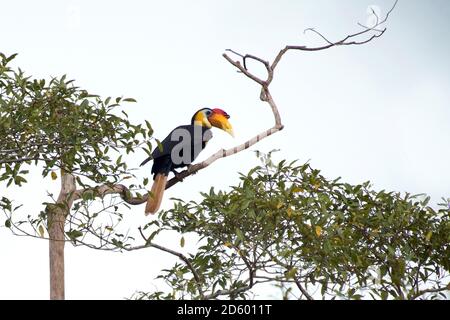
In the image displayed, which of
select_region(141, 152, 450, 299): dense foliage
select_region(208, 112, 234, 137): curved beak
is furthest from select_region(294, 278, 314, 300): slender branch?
select_region(208, 112, 234, 137): curved beak

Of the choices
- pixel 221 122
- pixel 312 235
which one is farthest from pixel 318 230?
pixel 221 122

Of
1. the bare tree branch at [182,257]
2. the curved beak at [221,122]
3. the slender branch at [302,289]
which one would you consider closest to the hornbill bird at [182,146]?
the curved beak at [221,122]

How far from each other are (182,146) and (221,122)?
91 centimetres

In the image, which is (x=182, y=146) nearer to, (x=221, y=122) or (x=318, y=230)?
(x=221, y=122)

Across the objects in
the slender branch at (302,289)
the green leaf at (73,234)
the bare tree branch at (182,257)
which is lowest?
the slender branch at (302,289)

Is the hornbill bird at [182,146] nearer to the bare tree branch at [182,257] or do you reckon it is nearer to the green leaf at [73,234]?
the bare tree branch at [182,257]

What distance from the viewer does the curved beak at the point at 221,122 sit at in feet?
36.7

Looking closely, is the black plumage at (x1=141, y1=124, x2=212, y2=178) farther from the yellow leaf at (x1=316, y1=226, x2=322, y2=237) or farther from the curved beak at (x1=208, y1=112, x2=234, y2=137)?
the yellow leaf at (x1=316, y1=226, x2=322, y2=237)

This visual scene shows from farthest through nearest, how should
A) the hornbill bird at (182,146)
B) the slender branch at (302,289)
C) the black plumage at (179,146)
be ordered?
the black plumage at (179,146)
the hornbill bird at (182,146)
the slender branch at (302,289)

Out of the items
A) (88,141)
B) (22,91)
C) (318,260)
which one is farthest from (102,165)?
(318,260)

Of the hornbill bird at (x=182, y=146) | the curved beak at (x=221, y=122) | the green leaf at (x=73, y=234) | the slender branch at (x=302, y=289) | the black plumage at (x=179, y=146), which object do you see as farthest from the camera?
the curved beak at (x=221, y=122)

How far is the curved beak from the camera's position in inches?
440

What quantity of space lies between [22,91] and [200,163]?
9.28 feet

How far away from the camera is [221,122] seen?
11266mm
